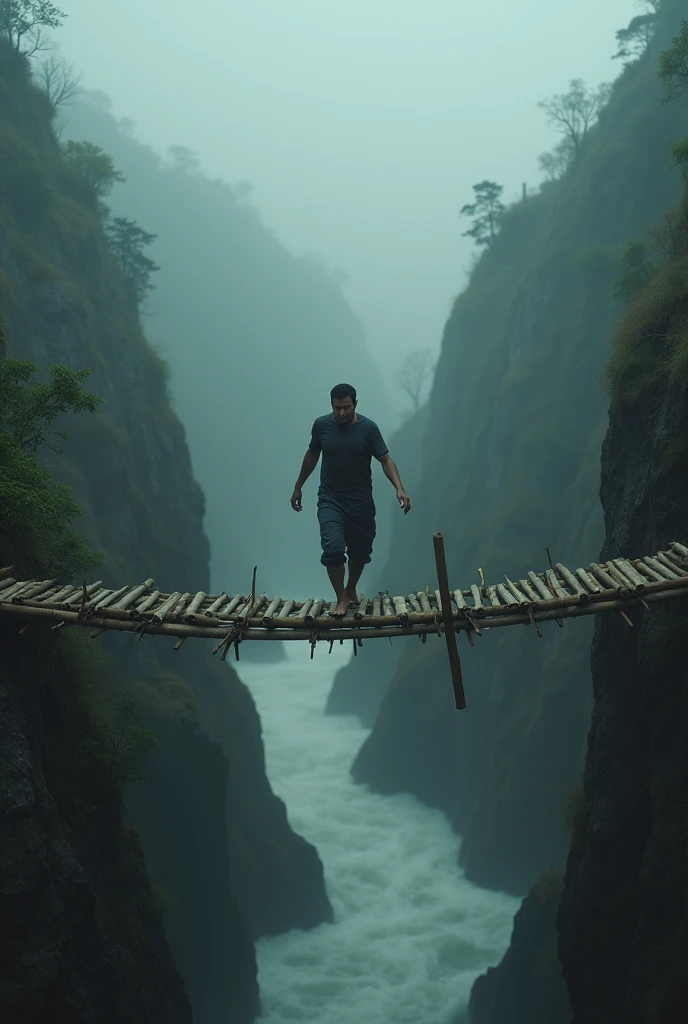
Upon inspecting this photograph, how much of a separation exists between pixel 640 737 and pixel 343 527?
21.0ft

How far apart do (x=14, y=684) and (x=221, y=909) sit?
1497 centimetres

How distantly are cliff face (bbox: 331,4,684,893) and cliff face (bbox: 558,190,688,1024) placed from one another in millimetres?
13755

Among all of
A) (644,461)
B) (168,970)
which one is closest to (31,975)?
(168,970)

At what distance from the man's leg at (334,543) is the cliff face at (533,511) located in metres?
20.1

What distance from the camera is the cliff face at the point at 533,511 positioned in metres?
26.7

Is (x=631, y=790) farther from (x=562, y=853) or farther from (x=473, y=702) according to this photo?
(x=473, y=702)

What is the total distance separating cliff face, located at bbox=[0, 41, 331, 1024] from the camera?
2000 cm

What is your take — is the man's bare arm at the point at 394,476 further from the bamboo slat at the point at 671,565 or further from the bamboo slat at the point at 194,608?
the bamboo slat at the point at 671,565

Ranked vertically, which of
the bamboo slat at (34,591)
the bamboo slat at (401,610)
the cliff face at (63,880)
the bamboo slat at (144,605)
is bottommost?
the cliff face at (63,880)

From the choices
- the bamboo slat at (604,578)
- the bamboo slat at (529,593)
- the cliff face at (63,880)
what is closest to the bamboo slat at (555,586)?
the bamboo slat at (529,593)

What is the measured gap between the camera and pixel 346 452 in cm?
745

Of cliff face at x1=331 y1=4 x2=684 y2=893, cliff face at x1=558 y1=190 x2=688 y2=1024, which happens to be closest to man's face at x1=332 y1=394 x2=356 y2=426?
cliff face at x1=558 y1=190 x2=688 y2=1024

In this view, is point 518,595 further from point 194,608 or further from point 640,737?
point 640,737

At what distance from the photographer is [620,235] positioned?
3447 cm
